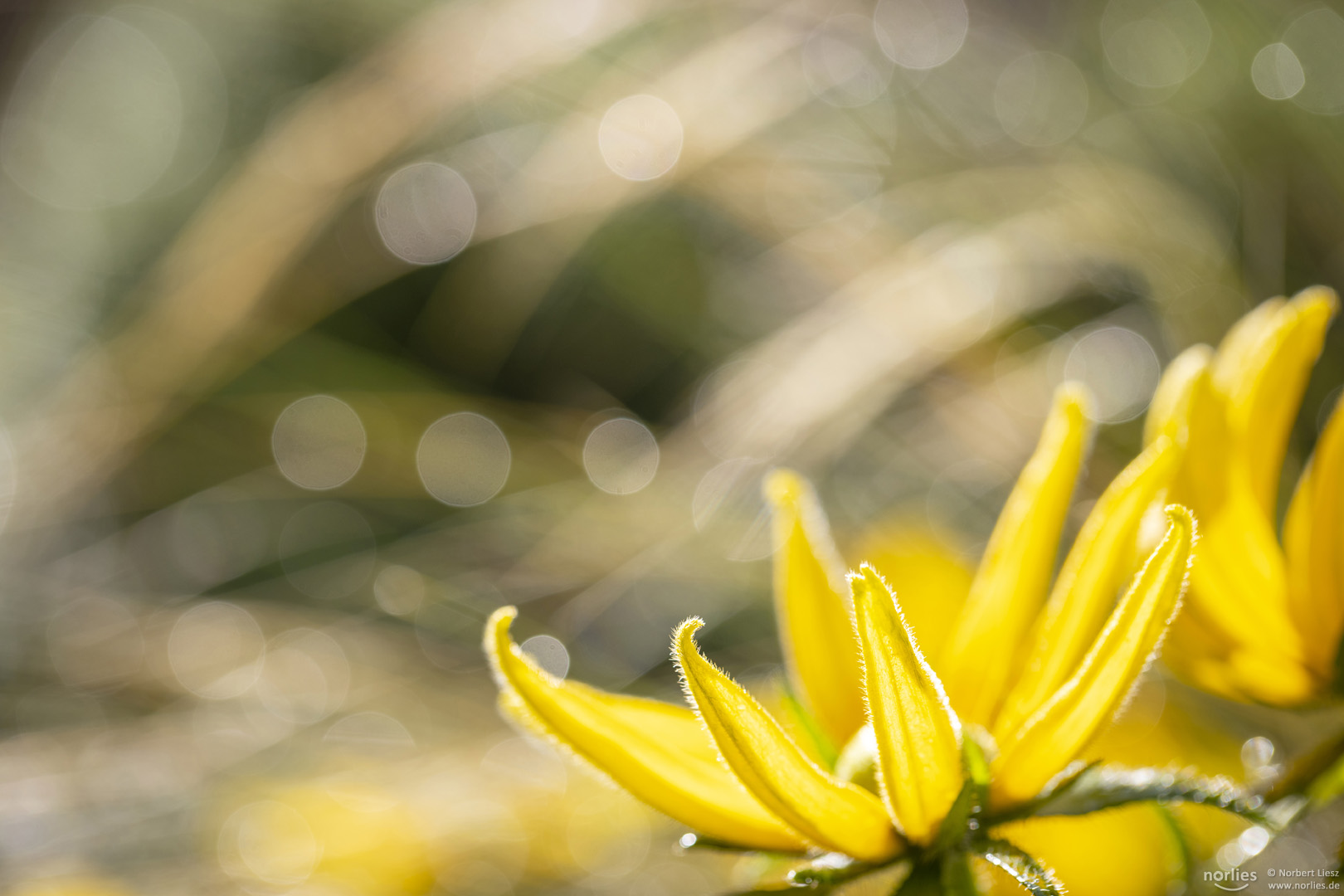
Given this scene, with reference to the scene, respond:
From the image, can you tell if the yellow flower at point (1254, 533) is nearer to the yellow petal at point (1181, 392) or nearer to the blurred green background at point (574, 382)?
the yellow petal at point (1181, 392)

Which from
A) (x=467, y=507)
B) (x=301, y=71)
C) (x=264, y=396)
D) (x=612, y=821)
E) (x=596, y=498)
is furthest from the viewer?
(x=301, y=71)

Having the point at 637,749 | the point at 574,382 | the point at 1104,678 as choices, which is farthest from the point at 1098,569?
the point at 574,382

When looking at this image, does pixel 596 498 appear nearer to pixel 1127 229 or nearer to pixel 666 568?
pixel 666 568

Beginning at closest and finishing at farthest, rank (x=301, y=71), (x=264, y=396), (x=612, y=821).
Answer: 1. (x=612, y=821)
2. (x=264, y=396)
3. (x=301, y=71)

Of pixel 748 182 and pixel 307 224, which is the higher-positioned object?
pixel 307 224

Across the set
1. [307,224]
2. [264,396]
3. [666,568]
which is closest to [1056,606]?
[666,568]

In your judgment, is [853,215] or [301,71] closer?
[853,215]

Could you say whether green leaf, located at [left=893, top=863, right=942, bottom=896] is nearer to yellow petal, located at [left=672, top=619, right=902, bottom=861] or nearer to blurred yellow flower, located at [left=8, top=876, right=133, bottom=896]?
yellow petal, located at [left=672, top=619, right=902, bottom=861]

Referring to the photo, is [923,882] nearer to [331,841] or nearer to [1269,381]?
[1269,381]
